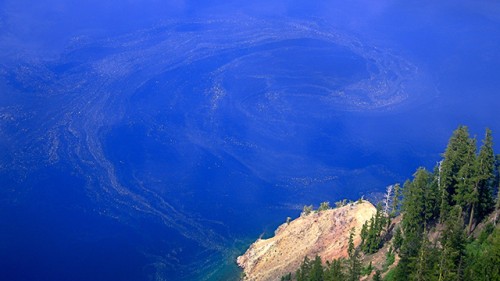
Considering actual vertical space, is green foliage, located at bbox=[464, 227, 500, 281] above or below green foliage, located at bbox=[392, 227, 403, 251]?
below

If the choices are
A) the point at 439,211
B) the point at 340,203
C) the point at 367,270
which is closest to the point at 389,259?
the point at 367,270

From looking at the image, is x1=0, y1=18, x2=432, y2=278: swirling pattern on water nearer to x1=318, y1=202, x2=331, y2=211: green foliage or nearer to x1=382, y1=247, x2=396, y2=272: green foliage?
x1=318, y1=202, x2=331, y2=211: green foliage

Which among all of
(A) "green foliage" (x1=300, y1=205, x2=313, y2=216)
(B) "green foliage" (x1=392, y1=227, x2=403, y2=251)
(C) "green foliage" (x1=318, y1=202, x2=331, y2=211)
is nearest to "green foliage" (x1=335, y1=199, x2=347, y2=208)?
(C) "green foliage" (x1=318, y1=202, x2=331, y2=211)

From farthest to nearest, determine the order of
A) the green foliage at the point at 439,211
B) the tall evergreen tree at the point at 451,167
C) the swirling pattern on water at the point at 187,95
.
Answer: the swirling pattern on water at the point at 187,95, the tall evergreen tree at the point at 451,167, the green foliage at the point at 439,211

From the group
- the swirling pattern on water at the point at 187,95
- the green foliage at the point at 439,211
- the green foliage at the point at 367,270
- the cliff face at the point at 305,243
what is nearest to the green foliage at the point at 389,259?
the green foliage at the point at 439,211

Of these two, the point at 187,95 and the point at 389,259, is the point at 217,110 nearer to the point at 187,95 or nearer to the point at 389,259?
the point at 187,95

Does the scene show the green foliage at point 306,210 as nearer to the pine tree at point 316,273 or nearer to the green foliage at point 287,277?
the green foliage at point 287,277

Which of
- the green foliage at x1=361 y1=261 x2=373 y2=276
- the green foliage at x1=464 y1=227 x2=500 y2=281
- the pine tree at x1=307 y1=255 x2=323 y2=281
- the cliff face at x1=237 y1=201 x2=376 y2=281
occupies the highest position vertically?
the cliff face at x1=237 y1=201 x2=376 y2=281
